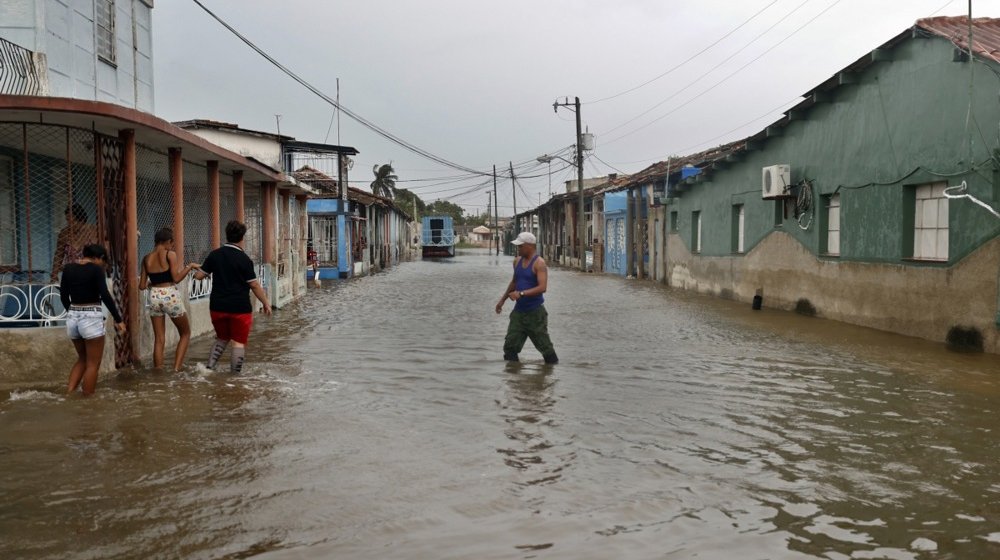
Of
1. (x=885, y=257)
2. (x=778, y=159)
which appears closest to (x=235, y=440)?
(x=885, y=257)

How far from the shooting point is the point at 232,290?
8.66 m

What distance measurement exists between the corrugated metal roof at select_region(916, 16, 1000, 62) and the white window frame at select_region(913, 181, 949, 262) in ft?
6.30

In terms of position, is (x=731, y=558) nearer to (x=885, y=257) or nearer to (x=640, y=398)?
(x=640, y=398)

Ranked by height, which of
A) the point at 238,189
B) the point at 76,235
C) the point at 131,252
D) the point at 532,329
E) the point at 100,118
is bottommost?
the point at 532,329

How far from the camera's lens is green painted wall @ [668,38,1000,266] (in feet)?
35.4

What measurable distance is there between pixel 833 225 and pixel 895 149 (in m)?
2.76

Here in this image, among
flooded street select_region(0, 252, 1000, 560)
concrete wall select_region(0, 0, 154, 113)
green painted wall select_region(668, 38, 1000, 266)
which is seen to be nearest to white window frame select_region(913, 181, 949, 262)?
green painted wall select_region(668, 38, 1000, 266)

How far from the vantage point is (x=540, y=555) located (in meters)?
3.91

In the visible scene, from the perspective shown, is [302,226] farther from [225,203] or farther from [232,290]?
[232,290]

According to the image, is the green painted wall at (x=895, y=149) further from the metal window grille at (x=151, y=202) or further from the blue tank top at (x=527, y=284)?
the metal window grille at (x=151, y=202)

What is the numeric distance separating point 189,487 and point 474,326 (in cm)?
930

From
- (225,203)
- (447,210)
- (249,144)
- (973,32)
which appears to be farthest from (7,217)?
(447,210)

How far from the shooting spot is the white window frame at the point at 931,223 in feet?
38.7

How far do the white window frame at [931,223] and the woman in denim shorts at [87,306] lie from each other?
10.7m
